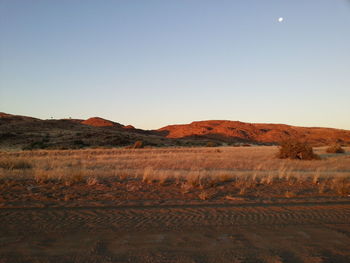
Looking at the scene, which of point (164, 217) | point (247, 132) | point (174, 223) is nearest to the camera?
point (174, 223)

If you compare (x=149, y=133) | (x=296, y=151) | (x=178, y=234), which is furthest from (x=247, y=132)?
(x=178, y=234)

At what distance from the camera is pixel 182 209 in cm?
699

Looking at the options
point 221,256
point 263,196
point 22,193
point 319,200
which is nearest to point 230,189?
point 263,196

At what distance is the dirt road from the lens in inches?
169

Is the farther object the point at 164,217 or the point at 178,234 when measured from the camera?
the point at 164,217

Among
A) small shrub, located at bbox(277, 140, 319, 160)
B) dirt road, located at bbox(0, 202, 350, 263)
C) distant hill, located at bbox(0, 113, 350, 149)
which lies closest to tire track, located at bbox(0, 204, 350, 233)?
dirt road, located at bbox(0, 202, 350, 263)

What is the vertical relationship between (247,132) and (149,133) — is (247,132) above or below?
above

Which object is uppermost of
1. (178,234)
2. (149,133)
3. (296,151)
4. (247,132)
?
(247,132)

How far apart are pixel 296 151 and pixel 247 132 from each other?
98.0 meters

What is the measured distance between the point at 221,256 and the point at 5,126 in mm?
75956

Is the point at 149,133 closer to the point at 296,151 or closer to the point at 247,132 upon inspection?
the point at 247,132

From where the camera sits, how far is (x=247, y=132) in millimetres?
120062

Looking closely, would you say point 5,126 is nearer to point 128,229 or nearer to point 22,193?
point 22,193

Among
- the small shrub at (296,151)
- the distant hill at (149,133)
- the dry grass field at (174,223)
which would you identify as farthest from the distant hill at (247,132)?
the dry grass field at (174,223)
